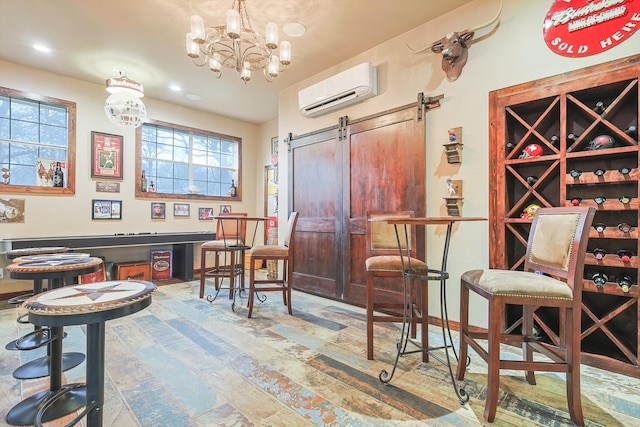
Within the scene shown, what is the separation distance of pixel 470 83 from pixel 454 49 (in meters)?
0.33

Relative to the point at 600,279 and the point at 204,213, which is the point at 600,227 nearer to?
the point at 600,279

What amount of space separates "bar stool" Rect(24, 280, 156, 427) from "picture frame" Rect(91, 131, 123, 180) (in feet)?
12.2

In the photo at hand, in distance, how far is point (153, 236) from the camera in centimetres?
446

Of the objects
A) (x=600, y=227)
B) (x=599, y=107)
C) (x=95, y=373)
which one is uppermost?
(x=599, y=107)

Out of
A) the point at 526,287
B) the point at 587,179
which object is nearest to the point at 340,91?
the point at 587,179

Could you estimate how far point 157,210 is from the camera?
4914 mm

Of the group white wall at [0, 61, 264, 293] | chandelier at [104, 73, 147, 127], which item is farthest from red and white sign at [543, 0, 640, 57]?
white wall at [0, 61, 264, 293]

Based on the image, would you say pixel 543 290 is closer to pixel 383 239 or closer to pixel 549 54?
pixel 383 239

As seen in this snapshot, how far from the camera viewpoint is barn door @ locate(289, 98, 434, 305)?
3.00m

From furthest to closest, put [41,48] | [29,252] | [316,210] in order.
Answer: [316,210], [41,48], [29,252]

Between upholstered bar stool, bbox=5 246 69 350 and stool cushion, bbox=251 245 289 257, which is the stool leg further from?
stool cushion, bbox=251 245 289 257

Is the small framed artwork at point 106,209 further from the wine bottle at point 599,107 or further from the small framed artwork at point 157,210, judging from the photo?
the wine bottle at point 599,107

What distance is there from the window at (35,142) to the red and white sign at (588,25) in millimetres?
5499

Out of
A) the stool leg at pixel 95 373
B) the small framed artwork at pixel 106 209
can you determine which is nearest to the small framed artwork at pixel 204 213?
the small framed artwork at pixel 106 209
